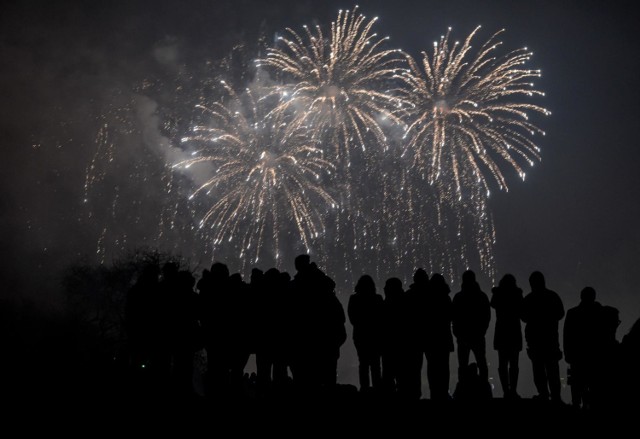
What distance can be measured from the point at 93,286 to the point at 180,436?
4672cm

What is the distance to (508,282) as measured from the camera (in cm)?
859

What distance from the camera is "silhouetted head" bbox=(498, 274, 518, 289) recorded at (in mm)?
8570

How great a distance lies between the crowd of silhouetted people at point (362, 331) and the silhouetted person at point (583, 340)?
16 mm

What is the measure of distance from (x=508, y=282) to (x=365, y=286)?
8.60 feet

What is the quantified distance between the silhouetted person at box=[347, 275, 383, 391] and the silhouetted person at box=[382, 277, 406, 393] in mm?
108

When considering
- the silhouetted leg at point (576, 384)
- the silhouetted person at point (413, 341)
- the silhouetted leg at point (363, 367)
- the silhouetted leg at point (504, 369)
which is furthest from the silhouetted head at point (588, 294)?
the silhouetted leg at point (363, 367)

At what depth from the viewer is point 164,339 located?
25.6 feet

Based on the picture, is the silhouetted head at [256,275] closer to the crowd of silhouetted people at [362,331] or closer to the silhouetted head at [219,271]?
the crowd of silhouetted people at [362,331]

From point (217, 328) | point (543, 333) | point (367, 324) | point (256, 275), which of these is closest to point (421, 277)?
point (367, 324)

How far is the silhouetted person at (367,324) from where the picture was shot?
8195mm

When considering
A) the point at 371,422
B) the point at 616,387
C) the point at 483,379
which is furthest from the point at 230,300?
the point at 616,387

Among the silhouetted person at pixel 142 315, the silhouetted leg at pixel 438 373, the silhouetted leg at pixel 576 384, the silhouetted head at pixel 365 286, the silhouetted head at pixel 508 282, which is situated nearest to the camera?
the silhouetted leg at pixel 438 373

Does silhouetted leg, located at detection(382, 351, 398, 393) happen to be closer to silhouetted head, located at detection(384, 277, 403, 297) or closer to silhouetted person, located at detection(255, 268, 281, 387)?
silhouetted head, located at detection(384, 277, 403, 297)

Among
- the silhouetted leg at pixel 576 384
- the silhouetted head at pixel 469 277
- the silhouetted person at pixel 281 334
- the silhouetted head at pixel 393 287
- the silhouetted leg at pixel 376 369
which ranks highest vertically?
the silhouetted head at pixel 469 277
